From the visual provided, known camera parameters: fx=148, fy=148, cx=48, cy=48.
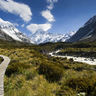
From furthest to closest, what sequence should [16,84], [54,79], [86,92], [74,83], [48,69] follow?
[48,69] < [54,79] < [16,84] < [74,83] < [86,92]

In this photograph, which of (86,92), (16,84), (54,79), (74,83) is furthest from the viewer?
(54,79)

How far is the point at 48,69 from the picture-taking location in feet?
32.3

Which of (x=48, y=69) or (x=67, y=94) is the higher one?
(x=48, y=69)

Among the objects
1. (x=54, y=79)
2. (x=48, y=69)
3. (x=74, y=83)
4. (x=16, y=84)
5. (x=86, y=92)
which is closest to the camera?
(x=86, y=92)

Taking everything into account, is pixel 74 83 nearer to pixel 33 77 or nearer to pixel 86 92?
pixel 86 92

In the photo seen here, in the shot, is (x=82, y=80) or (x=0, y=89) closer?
(x=0, y=89)

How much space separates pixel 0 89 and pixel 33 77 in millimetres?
3182

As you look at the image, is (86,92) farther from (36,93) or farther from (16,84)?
(16,84)

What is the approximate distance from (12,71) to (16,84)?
2.94 metres

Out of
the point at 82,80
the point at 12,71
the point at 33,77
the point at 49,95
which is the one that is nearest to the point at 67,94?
the point at 49,95

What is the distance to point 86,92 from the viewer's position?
6.07 meters

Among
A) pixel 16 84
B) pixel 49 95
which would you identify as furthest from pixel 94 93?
pixel 16 84

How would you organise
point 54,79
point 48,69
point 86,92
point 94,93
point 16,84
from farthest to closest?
point 48,69 < point 54,79 < point 16,84 < point 86,92 < point 94,93

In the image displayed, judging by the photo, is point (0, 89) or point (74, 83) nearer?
point (0, 89)
